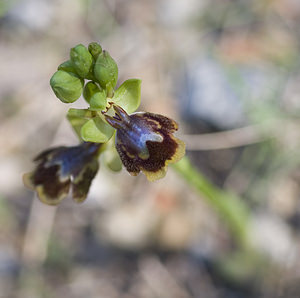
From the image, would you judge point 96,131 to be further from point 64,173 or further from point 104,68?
point 64,173

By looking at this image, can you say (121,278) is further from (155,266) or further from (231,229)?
(231,229)

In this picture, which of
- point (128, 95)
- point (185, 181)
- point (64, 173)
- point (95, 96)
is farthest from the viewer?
point (185, 181)

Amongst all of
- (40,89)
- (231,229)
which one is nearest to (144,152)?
(231,229)

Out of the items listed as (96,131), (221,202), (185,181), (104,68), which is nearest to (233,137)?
(185,181)

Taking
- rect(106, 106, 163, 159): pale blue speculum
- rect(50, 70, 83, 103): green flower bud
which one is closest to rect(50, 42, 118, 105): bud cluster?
rect(50, 70, 83, 103): green flower bud

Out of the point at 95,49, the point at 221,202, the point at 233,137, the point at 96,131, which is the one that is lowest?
the point at 221,202

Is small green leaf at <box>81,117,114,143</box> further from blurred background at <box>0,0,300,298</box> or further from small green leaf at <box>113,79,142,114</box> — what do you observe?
blurred background at <box>0,0,300,298</box>
